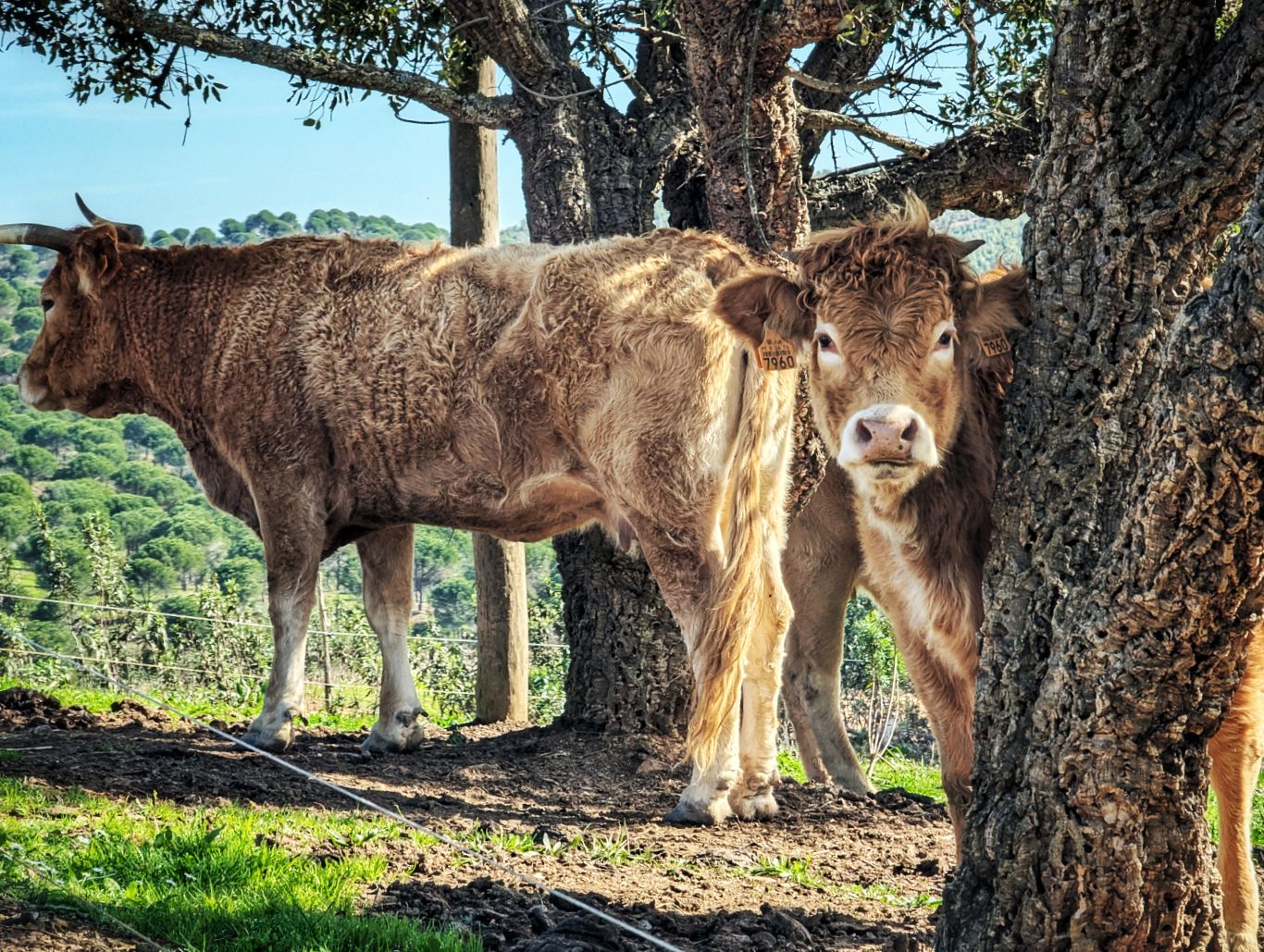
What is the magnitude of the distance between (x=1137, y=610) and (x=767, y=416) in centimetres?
367

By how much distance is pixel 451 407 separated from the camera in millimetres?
7379

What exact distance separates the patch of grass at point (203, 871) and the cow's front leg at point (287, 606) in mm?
1849

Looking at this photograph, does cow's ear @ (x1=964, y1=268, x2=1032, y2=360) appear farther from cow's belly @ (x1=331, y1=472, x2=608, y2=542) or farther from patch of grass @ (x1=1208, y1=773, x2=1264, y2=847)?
cow's belly @ (x1=331, y1=472, x2=608, y2=542)

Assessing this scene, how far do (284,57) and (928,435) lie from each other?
19.3 ft

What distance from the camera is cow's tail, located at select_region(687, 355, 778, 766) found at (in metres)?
6.39

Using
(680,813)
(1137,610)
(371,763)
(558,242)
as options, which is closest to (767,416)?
(680,813)

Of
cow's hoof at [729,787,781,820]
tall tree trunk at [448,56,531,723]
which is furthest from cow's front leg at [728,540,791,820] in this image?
tall tree trunk at [448,56,531,723]

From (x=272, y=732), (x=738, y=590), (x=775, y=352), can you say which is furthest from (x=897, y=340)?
(x=272, y=732)

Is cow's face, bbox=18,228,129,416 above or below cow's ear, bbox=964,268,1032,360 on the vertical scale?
above

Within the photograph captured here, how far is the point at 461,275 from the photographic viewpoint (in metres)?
7.61

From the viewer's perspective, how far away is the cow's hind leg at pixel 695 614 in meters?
6.50

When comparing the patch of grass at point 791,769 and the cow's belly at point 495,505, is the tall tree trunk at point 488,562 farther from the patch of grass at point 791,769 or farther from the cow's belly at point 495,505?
the cow's belly at point 495,505

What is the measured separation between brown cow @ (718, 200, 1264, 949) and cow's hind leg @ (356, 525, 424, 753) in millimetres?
4155

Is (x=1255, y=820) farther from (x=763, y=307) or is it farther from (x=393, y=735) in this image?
(x=393, y=735)
